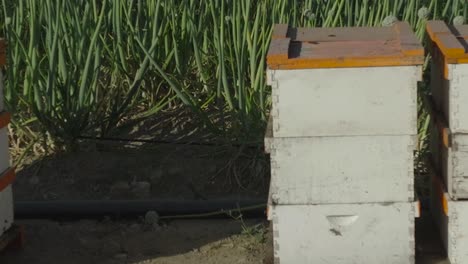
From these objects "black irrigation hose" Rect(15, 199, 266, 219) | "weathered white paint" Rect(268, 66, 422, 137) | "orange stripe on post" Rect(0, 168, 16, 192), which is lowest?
"black irrigation hose" Rect(15, 199, 266, 219)

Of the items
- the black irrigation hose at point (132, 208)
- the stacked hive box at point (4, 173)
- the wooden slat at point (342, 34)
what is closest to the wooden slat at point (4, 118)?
the stacked hive box at point (4, 173)

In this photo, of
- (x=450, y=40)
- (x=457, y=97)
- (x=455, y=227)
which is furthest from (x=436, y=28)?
(x=455, y=227)

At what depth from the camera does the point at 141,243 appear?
4.23m

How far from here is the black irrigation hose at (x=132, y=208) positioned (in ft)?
14.5

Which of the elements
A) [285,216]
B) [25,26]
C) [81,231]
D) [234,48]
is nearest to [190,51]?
[234,48]

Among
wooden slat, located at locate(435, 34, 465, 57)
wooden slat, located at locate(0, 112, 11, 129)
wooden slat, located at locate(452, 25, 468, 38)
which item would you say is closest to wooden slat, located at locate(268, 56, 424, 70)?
wooden slat, located at locate(435, 34, 465, 57)

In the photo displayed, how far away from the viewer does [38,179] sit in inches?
189

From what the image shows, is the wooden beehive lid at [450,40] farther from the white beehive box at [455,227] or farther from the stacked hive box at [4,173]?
the stacked hive box at [4,173]

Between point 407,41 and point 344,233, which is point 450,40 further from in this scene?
point 344,233

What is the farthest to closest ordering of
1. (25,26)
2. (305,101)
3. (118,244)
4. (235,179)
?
(25,26), (235,179), (118,244), (305,101)

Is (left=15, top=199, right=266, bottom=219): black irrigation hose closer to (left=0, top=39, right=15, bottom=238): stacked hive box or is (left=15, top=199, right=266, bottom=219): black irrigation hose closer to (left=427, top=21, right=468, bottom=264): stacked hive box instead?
(left=0, top=39, right=15, bottom=238): stacked hive box

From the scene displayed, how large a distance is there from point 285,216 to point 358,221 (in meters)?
0.25

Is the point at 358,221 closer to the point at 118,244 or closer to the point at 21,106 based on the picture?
the point at 118,244

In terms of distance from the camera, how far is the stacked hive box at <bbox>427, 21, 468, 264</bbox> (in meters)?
3.54
